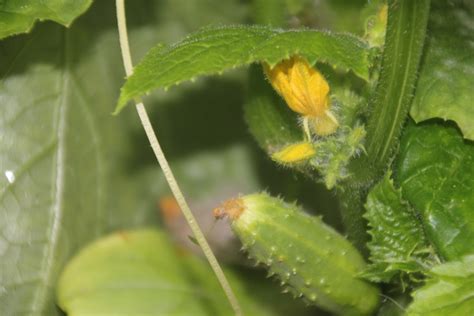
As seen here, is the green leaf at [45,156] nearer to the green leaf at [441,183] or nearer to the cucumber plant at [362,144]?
the cucumber plant at [362,144]

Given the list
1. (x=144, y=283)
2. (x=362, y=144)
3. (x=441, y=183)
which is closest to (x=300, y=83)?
(x=362, y=144)

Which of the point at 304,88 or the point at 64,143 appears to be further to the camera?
the point at 64,143

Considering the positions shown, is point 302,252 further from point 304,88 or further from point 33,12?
point 33,12

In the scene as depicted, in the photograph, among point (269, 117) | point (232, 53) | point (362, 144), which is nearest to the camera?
point (232, 53)

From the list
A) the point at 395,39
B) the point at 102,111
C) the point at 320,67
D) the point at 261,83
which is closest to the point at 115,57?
the point at 102,111

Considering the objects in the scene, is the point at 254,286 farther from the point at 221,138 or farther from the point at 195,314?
the point at 221,138

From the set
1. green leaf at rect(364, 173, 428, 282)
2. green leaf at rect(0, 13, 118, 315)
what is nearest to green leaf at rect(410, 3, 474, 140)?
green leaf at rect(364, 173, 428, 282)

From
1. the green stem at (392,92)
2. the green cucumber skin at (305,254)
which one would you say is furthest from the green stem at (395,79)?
the green cucumber skin at (305,254)
